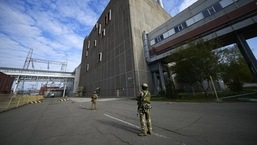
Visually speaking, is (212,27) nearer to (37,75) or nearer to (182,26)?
(182,26)

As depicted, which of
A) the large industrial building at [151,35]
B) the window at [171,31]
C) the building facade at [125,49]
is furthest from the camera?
the building facade at [125,49]

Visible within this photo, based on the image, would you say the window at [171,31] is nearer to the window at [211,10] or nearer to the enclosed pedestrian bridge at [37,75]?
the window at [211,10]

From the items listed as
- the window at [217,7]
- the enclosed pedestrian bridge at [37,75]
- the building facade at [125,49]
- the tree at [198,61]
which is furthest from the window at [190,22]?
the enclosed pedestrian bridge at [37,75]

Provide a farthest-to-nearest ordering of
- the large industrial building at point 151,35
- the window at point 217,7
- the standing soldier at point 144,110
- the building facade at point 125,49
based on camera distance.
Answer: the building facade at point 125,49
the window at point 217,7
the large industrial building at point 151,35
the standing soldier at point 144,110

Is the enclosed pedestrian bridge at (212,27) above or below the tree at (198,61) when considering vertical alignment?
above

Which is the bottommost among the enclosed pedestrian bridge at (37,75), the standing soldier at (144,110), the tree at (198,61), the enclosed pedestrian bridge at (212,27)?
the standing soldier at (144,110)

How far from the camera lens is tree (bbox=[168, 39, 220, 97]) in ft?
40.6

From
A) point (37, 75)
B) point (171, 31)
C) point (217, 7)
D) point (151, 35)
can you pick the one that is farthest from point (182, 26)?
point (37, 75)

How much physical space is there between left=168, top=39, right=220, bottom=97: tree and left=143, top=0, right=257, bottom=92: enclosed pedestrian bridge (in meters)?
2.32

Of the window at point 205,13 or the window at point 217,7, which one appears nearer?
the window at point 217,7

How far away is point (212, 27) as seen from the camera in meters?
15.5

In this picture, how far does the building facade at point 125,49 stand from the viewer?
23.1m

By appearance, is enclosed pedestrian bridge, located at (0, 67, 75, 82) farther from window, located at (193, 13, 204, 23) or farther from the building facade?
window, located at (193, 13, 204, 23)

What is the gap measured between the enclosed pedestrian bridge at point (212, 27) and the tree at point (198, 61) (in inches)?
91.2
